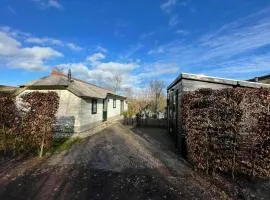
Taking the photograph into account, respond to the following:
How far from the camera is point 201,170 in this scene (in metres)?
7.88

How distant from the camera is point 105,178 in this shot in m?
7.11

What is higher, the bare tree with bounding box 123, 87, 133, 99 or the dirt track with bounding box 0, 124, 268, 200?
the bare tree with bounding box 123, 87, 133, 99

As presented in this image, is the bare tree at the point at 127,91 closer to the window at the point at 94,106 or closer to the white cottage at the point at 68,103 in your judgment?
the window at the point at 94,106

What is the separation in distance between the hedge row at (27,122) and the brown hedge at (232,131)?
18.1 feet

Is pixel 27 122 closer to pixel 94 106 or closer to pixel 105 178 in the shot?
pixel 105 178

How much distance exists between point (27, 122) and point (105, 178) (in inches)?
173

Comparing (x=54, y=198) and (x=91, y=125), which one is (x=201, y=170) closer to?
(x=54, y=198)

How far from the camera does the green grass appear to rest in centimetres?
1104

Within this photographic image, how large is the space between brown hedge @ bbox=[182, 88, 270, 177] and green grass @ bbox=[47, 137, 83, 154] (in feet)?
21.3

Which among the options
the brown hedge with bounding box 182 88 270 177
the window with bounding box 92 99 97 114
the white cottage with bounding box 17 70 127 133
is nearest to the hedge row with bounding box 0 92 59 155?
the white cottage with bounding box 17 70 127 133

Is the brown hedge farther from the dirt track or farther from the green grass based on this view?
the green grass

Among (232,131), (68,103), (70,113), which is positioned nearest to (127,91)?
(68,103)

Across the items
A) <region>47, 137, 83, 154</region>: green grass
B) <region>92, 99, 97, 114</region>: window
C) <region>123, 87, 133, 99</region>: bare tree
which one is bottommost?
<region>47, 137, 83, 154</region>: green grass

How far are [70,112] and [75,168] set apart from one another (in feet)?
25.9
